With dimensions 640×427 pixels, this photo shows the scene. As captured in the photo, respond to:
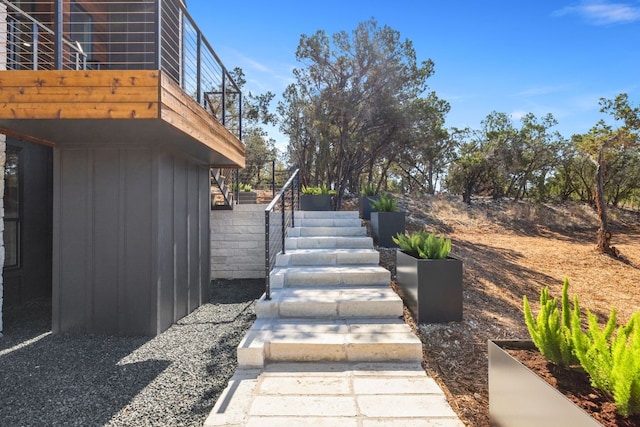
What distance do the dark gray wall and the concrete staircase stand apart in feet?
4.88

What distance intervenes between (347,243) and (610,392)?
13.9 feet

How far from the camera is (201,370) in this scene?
2.99 m

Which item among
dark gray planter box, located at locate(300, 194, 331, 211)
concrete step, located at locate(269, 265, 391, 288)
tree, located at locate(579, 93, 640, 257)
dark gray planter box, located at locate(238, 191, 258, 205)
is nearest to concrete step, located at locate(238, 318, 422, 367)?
concrete step, located at locate(269, 265, 391, 288)

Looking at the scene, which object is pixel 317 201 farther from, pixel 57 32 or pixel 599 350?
pixel 599 350

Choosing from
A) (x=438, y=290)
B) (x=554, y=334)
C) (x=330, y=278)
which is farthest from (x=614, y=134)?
(x=554, y=334)

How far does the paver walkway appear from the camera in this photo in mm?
2221

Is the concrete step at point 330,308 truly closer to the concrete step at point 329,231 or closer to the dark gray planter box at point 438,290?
the dark gray planter box at point 438,290

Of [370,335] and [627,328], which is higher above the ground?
[627,328]

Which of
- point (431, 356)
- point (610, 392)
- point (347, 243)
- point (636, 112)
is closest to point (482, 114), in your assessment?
point (636, 112)

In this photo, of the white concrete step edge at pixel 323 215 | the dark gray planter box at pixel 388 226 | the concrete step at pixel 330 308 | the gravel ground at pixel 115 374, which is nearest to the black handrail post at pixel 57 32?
the gravel ground at pixel 115 374

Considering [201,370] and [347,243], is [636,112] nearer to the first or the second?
[347,243]

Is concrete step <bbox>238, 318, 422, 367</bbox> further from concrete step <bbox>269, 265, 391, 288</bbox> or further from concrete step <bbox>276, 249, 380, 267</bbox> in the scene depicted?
concrete step <bbox>276, 249, 380, 267</bbox>

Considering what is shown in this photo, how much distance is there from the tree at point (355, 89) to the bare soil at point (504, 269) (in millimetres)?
3114

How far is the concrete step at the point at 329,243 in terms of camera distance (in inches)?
222
